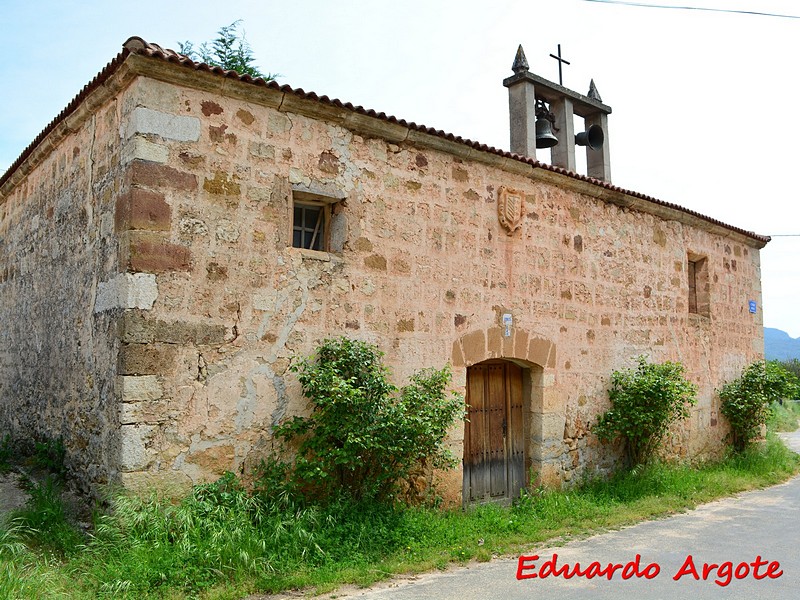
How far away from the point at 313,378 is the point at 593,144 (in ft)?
22.4

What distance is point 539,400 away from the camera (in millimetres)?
7805

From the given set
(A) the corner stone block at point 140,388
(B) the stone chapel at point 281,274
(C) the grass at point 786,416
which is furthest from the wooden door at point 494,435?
(C) the grass at point 786,416

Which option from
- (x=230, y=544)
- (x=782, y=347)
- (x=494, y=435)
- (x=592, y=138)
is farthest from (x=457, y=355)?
(x=782, y=347)

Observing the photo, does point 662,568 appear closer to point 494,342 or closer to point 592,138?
point 494,342

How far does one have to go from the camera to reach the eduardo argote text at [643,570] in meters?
5.08

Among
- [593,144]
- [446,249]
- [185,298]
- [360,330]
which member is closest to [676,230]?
[593,144]

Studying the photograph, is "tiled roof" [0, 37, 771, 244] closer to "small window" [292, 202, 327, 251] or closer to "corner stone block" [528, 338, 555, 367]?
"small window" [292, 202, 327, 251]

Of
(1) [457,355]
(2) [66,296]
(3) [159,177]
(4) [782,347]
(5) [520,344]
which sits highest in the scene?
(4) [782,347]

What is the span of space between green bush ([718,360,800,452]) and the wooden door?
15.6 feet

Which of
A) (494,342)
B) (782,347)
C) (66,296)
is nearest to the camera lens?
(66,296)

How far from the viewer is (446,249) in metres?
7.04

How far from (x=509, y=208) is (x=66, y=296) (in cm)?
469

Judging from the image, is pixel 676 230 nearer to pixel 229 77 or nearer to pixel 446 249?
pixel 446 249

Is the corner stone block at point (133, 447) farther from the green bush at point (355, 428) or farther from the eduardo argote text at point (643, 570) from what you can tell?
the eduardo argote text at point (643, 570)
